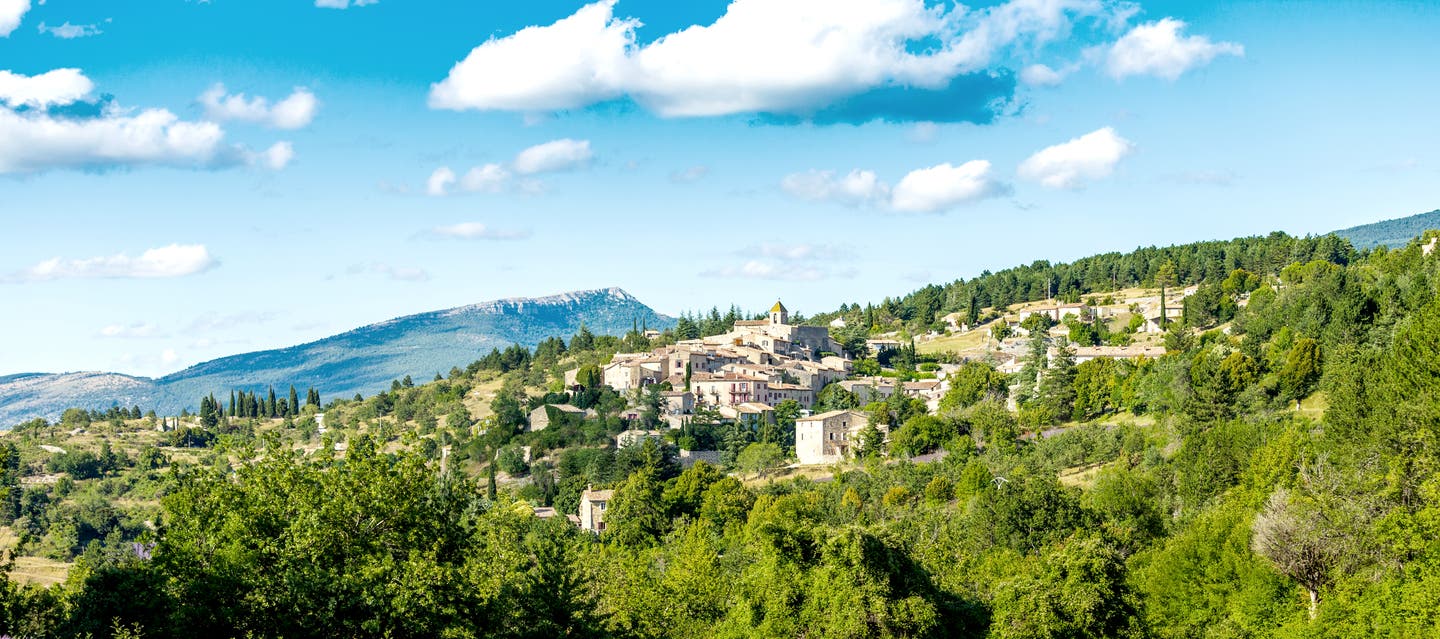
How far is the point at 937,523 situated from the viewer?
61312mm

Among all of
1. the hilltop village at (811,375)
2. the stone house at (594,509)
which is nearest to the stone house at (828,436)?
the hilltop village at (811,375)

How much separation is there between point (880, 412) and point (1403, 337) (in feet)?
179

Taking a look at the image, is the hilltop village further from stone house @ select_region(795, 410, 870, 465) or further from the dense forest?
the dense forest

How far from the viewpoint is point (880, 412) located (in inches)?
4195

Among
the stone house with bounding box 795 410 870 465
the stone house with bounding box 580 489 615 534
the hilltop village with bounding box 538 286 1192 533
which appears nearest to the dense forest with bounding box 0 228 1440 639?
the stone house with bounding box 795 410 870 465

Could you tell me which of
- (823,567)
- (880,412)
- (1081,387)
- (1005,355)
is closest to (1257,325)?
(1081,387)

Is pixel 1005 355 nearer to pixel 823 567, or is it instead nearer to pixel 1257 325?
pixel 1257 325

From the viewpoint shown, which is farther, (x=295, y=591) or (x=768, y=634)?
(x=768, y=634)

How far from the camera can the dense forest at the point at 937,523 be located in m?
26.6

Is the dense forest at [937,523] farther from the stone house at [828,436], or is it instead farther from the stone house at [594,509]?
the stone house at [594,509]

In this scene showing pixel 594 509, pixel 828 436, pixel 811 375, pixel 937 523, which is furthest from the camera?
pixel 811 375

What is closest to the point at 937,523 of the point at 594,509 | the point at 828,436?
the point at 594,509

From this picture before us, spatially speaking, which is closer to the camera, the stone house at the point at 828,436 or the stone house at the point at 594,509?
the stone house at the point at 594,509

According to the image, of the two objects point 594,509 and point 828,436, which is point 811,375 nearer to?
point 828,436
